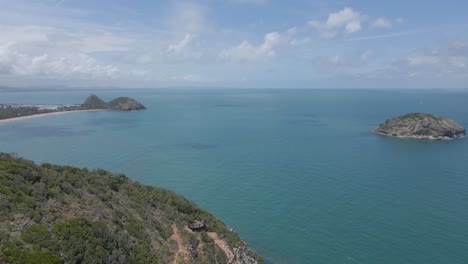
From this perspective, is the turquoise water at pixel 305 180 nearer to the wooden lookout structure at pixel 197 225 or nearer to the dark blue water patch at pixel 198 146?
the dark blue water patch at pixel 198 146

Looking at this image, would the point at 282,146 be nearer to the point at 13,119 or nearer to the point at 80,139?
the point at 80,139

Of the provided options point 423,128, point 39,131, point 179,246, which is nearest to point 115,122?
point 39,131

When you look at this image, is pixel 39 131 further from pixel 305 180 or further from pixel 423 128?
pixel 423 128

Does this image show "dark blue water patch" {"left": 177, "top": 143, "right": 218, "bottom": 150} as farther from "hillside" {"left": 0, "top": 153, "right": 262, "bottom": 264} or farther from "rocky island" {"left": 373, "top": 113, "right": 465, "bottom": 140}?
"rocky island" {"left": 373, "top": 113, "right": 465, "bottom": 140}

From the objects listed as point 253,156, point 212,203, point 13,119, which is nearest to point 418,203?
point 212,203

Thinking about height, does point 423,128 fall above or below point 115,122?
above
